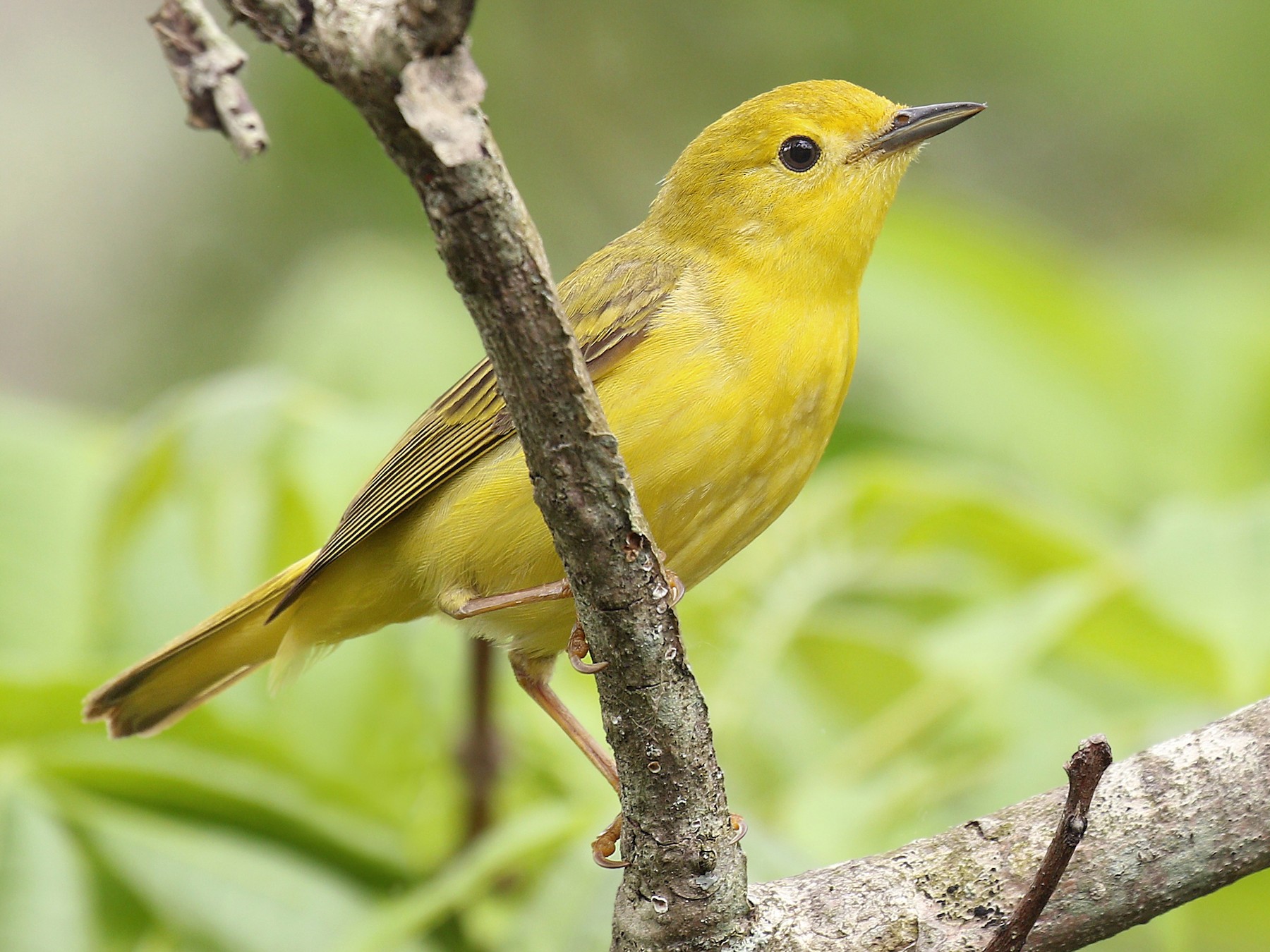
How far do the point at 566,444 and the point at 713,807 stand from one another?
0.81 meters

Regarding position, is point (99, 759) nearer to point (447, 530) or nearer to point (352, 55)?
point (447, 530)

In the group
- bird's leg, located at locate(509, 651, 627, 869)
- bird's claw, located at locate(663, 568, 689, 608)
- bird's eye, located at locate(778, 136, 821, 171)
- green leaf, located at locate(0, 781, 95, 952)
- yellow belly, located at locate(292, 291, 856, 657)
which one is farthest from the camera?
bird's eye, located at locate(778, 136, 821, 171)

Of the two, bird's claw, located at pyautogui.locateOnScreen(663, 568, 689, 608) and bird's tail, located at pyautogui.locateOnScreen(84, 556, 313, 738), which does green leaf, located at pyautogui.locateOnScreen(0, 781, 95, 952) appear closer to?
bird's tail, located at pyautogui.locateOnScreen(84, 556, 313, 738)

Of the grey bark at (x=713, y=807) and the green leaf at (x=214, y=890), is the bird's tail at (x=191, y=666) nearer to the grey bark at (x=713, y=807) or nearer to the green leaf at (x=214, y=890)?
the green leaf at (x=214, y=890)

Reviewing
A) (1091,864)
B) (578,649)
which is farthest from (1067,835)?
(578,649)

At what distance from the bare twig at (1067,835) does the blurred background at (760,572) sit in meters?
0.92

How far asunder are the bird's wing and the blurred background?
468mm

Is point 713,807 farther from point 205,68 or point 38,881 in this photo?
point 38,881

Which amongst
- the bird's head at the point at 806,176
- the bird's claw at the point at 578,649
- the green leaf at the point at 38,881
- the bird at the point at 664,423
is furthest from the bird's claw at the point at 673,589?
the green leaf at the point at 38,881

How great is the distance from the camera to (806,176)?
3.85m

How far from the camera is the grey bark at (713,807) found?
200 centimetres

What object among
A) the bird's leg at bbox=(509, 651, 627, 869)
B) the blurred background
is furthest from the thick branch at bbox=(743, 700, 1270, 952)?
the bird's leg at bbox=(509, 651, 627, 869)

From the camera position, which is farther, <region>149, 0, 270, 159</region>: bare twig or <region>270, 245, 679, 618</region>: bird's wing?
<region>270, 245, 679, 618</region>: bird's wing

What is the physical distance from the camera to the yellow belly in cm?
319
